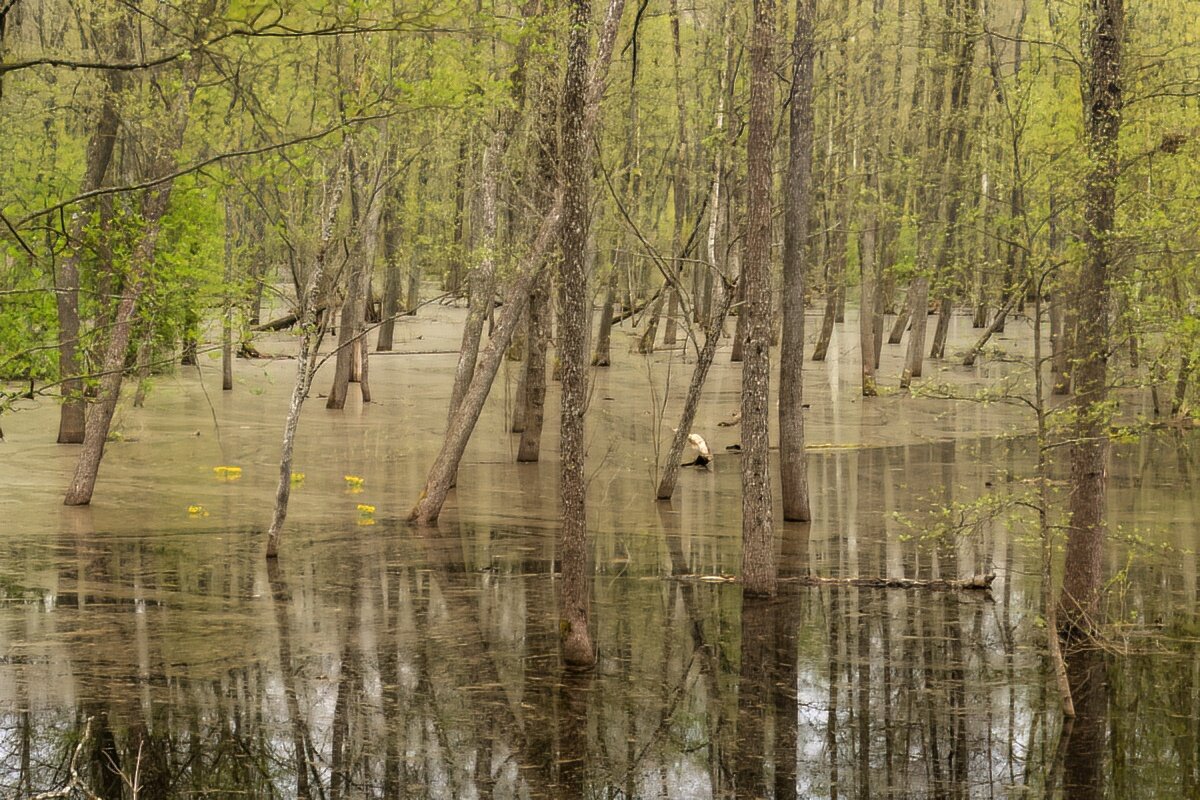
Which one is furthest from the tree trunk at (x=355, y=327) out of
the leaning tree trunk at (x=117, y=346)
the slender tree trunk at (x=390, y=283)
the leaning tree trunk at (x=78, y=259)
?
the leaning tree trunk at (x=78, y=259)

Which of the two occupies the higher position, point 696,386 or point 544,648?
point 696,386

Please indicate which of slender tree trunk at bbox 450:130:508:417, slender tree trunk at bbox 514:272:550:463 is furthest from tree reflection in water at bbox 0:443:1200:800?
slender tree trunk at bbox 514:272:550:463

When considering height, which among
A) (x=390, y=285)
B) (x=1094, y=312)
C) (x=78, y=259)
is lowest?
(x=1094, y=312)

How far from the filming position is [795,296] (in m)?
16.3

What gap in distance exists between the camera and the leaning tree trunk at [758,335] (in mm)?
11945

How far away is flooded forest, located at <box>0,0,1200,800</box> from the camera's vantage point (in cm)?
816

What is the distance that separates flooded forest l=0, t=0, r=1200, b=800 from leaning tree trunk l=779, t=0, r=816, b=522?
6cm

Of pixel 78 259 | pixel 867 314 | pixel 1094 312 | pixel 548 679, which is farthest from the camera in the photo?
pixel 867 314

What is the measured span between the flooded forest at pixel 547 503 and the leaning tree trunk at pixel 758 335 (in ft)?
0.12

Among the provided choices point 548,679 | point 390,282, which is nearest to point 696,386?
point 548,679

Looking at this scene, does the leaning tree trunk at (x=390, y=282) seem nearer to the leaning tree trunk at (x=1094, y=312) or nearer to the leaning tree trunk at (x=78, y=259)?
the leaning tree trunk at (x=78, y=259)

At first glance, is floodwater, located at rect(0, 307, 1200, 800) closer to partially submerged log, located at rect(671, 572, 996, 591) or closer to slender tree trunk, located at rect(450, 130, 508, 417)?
partially submerged log, located at rect(671, 572, 996, 591)

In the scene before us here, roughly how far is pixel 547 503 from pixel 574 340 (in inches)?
342

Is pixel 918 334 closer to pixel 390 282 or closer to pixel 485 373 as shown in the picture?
pixel 390 282
